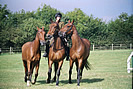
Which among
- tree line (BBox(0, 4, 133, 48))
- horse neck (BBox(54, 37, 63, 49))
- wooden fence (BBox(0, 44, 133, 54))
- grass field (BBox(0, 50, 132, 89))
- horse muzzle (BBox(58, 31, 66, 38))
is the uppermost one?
tree line (BBox(0, 4, 133, 48))

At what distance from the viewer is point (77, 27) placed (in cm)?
6169

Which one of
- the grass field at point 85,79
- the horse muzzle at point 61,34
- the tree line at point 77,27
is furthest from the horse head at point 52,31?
the tree line at point 77,27

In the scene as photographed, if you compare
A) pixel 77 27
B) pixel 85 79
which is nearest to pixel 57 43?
pixel 85 79

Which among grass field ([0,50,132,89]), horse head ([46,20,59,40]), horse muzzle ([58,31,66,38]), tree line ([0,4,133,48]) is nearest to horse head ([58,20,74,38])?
horse muzzle ([58,31,66,38])

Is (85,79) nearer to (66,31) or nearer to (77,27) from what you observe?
(66,31)

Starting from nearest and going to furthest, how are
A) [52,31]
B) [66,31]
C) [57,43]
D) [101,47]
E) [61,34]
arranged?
[52,31], [61,34], [66,31], [57,43], [101,47]

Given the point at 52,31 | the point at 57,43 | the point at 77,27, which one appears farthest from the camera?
the point at 77,27

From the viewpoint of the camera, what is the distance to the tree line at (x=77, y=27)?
50.2 metres

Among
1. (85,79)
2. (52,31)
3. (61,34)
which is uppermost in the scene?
(52,31)

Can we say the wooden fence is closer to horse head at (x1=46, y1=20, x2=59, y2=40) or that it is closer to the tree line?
the tree line

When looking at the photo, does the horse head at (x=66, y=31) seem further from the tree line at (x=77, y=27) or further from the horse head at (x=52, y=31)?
the tree line at (x=77, y=27)

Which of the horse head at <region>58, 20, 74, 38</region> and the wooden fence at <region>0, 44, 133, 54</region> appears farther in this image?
the wooden fence at <region>0, 44, 133, 54</region>

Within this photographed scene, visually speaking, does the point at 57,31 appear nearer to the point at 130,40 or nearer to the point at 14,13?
the point at 130,40

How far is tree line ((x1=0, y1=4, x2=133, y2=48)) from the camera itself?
5025 cm
